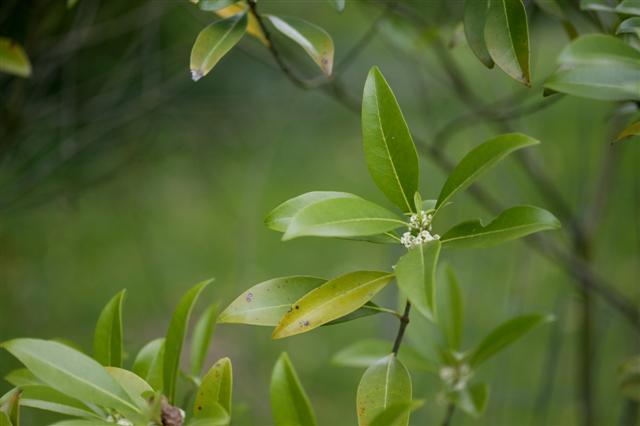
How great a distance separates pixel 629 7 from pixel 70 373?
25.2 inches

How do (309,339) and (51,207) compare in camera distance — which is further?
(51,207)

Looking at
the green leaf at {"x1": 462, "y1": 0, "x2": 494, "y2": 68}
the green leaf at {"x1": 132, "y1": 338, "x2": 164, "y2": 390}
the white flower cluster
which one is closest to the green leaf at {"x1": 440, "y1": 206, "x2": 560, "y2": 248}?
the white flower cluster

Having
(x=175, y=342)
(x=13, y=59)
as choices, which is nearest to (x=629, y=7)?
(x=175, y=342)

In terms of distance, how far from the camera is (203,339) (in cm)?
90

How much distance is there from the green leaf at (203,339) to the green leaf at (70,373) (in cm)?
21

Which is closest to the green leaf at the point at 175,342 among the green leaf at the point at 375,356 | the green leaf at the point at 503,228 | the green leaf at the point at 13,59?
the green leaf at the point at 503,228

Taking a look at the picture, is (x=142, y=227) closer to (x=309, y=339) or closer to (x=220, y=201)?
(x=220, y=201)

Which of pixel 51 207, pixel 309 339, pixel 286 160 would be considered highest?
pixel 286 160

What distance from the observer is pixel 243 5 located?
984 millimetres

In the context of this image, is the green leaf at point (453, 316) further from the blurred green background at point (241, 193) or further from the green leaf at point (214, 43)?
the blurred green background at point (241, 193)

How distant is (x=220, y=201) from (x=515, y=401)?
1.84 m

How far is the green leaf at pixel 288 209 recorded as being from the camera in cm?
68

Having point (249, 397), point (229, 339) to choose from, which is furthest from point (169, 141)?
point (249, 397)

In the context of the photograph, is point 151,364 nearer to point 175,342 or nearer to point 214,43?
point 175,342
